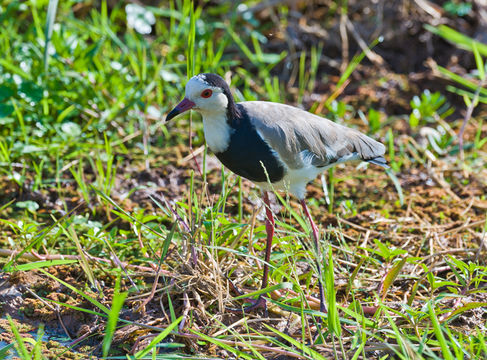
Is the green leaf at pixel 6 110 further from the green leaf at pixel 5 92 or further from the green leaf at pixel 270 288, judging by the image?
the green leaf at pixel 270 288

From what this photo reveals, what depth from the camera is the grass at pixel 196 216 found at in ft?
8.88

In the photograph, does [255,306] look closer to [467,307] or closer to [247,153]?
[247,153]

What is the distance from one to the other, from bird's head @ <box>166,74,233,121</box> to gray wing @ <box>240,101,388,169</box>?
0.17 metres

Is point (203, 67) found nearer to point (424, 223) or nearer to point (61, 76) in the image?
point (61, 76)

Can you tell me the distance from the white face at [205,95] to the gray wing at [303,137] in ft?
0.59

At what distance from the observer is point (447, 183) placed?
416 cm

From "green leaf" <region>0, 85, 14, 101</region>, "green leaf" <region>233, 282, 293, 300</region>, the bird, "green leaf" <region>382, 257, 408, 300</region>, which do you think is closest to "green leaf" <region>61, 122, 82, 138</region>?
"green leaf" <region>0, 85, 14, 101</region>

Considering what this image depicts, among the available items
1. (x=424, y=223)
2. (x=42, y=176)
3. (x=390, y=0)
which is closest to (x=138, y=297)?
(x=42, y=176)

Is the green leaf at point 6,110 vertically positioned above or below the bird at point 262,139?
below

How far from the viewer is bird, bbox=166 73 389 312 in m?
2.96

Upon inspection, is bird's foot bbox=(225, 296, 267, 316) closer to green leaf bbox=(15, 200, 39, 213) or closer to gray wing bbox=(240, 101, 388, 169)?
gray wing bbox=(240, 101, 388, 169)

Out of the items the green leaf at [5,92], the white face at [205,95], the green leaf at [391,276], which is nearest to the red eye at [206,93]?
the white face at [205,95]

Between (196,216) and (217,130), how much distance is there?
1.41 feet

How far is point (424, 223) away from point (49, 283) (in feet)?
7.12
